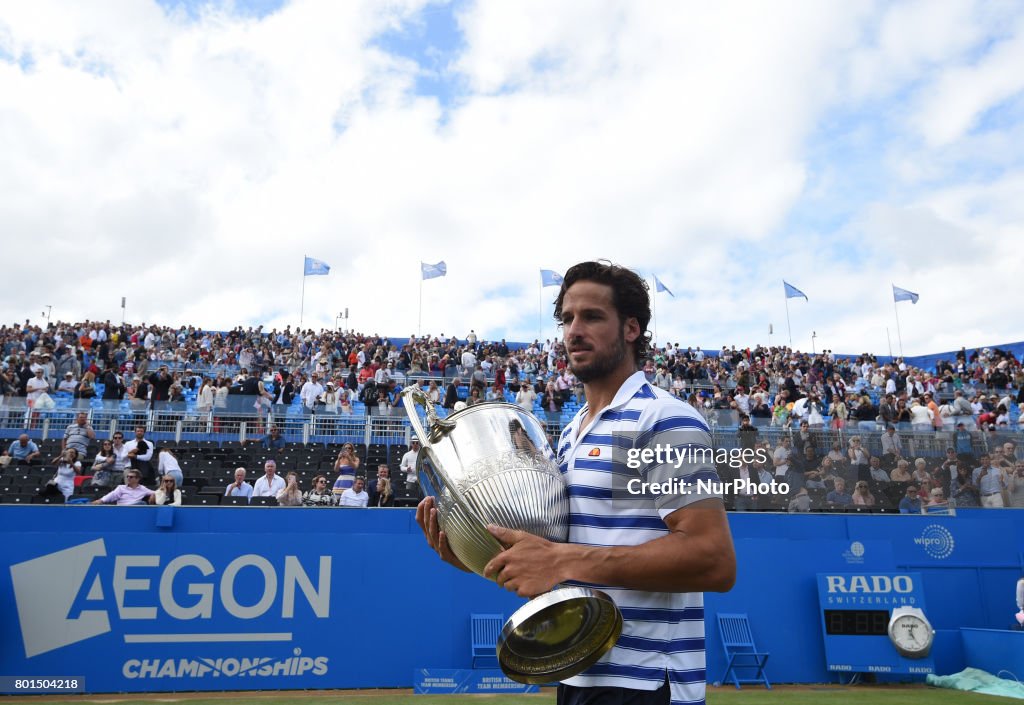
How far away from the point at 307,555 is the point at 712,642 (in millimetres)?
5349

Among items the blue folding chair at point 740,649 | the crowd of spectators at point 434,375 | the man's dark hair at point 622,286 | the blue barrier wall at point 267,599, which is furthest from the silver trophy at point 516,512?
the crowd of spectators at point 434,375

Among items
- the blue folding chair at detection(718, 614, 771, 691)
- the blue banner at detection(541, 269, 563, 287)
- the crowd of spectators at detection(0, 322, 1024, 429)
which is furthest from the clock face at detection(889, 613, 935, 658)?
the blue banner at detection(541, 269, 563, 287)

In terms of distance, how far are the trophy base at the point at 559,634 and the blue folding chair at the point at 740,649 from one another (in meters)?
9.04

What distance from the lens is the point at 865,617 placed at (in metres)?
10.6

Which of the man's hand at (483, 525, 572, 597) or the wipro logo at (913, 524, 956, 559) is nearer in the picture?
the man's hand at (483, 525, 572, 597)

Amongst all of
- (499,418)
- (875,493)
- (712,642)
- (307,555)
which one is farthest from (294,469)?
(499,418)

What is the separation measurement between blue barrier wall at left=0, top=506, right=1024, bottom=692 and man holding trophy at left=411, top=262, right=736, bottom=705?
7.68 meters

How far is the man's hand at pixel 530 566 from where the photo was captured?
6.15 feet

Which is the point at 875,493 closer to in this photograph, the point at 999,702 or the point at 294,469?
the point at 999,702

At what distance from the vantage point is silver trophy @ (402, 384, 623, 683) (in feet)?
6.35

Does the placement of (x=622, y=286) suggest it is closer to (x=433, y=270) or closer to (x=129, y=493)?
(x=129, y=493)

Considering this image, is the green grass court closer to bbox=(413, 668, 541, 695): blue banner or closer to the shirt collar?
bbox=(413, 668, 541, 695): blue banner

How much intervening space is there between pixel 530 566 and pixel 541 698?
8.15 m

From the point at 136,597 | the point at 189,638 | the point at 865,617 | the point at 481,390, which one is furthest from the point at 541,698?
the point at 481,390
